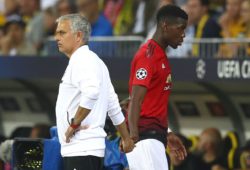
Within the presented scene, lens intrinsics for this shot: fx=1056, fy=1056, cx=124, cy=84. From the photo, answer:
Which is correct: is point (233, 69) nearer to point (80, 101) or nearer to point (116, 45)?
point (116, 45)

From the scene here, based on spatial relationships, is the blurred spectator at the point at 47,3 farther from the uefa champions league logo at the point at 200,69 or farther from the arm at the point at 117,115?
the arm at the point at 117,115

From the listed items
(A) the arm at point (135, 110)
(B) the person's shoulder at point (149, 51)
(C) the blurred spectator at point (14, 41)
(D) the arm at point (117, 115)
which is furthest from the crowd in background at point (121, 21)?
(D) the arm at point (117, 115)

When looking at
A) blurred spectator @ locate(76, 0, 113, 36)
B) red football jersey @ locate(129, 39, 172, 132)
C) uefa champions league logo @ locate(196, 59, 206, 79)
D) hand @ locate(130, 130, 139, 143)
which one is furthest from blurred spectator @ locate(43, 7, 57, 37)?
hand @ locate(130, 130, 139, 143)

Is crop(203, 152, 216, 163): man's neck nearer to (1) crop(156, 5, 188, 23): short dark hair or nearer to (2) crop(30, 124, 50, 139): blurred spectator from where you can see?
(2) crop(30, 124, 50, 139): blurred spectator

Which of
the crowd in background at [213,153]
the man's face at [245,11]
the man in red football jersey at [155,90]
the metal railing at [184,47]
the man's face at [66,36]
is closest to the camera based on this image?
Result: the man's face at [66,36]

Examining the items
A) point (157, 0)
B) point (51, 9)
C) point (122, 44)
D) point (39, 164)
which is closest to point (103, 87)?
point (39, 164)

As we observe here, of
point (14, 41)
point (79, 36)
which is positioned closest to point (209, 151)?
point (14, 41)

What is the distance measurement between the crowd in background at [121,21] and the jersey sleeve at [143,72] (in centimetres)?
457

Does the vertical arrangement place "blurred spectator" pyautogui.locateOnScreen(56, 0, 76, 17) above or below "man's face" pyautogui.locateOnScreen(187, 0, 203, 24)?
below

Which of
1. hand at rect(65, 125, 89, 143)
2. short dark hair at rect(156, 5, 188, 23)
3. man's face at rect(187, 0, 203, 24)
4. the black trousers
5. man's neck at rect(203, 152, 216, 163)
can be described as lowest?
man's neck at rect(203, 152, 216, 163)

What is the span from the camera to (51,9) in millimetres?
16312

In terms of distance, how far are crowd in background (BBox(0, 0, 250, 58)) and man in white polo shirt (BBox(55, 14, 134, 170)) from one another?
5090 millimetres

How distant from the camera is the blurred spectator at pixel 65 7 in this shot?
15852 millimetres

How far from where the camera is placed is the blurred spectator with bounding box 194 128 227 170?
13.0 metres
